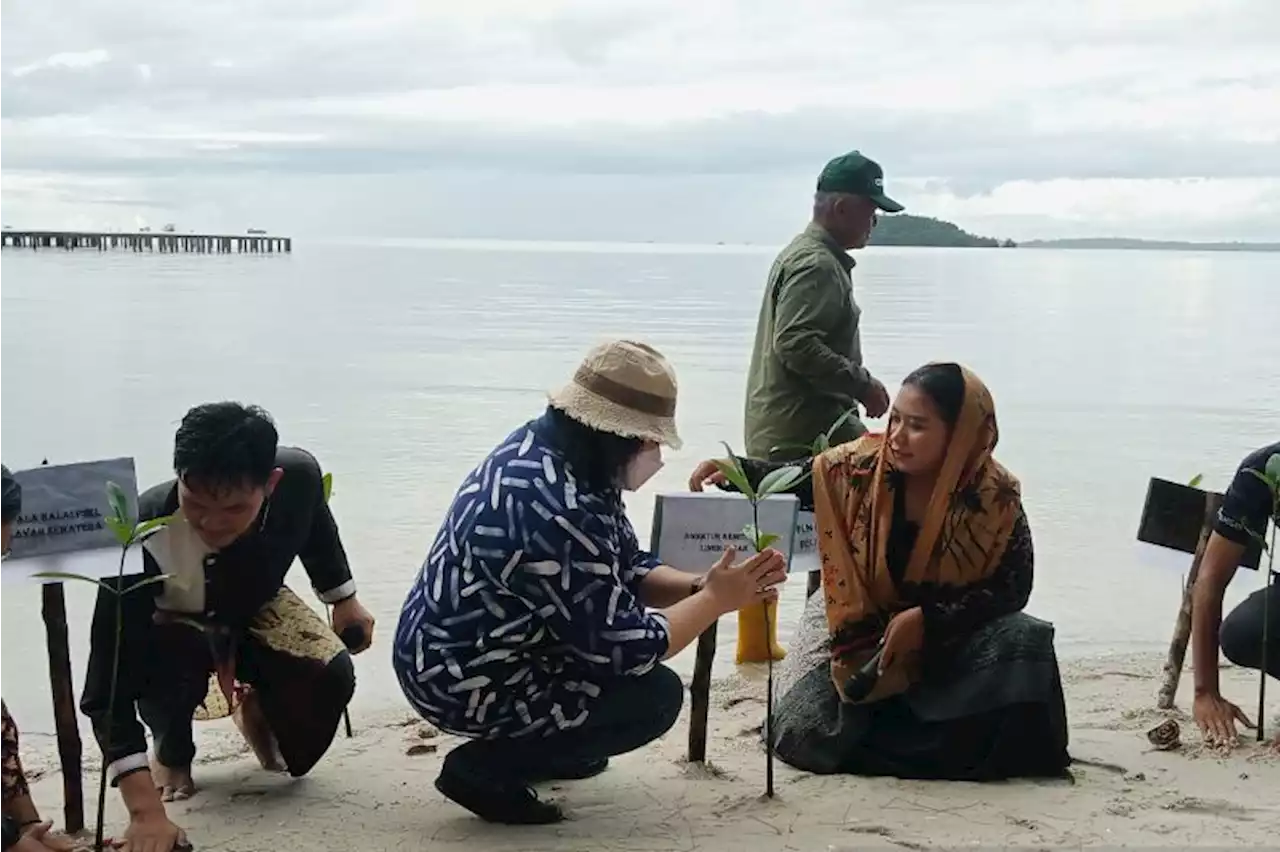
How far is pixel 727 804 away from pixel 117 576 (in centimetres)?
143

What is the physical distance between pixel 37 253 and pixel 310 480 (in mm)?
77890

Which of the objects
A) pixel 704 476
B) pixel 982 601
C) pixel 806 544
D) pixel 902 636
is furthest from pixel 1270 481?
pixel 704 476

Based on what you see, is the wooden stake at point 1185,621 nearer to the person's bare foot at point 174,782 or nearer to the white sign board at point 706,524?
the white sign board at point 706,524

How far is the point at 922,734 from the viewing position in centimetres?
361

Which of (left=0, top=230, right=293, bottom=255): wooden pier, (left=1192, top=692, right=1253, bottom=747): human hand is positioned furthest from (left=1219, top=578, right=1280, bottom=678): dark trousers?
(left=0, top=230, right=293, bottom=255): wooden pier

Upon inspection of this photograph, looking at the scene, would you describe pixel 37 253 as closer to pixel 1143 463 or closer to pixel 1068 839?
pixel 1143 463

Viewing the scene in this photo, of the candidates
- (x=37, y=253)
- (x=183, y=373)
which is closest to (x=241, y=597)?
(x=183, y=373)

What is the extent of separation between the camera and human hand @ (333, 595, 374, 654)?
3.66m

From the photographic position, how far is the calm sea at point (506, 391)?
23.1 ft

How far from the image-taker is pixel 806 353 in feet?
16.1

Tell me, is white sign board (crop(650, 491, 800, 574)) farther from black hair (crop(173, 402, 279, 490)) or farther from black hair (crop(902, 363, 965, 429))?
black hair (crop(173, 402, 279, 490))

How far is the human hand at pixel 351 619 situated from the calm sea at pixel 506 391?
78cm

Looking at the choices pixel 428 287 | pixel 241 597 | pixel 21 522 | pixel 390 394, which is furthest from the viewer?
pixel 428 287

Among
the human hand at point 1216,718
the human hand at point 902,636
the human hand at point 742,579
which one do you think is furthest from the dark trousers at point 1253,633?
the human hand at point 742,579
